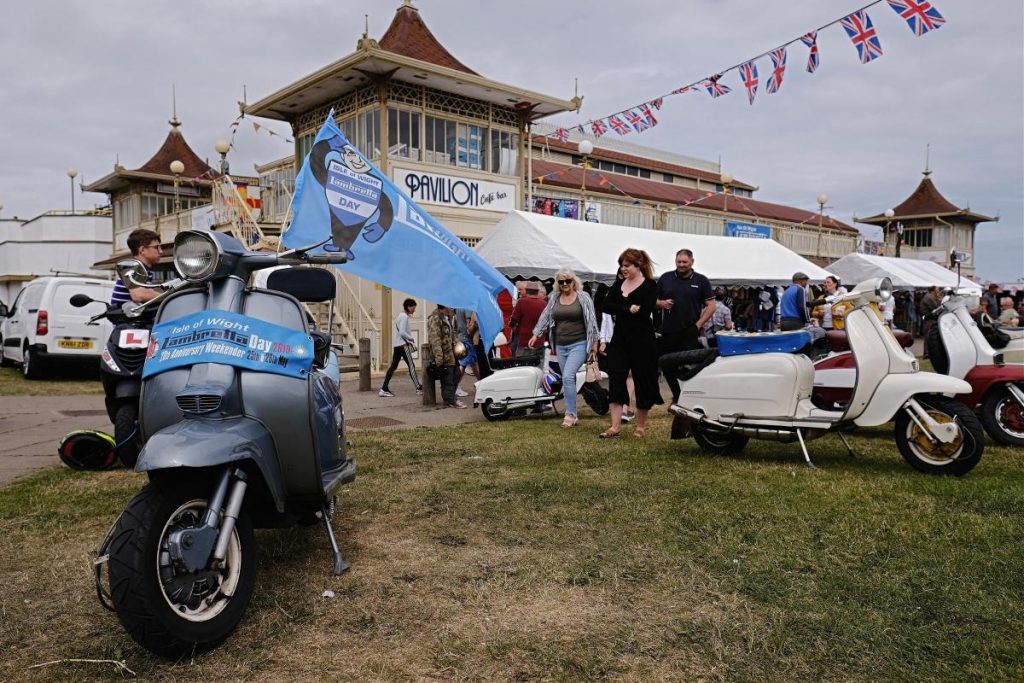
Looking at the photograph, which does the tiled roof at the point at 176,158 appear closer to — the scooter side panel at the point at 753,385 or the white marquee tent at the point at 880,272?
the white marquee tent at the point at 880,272

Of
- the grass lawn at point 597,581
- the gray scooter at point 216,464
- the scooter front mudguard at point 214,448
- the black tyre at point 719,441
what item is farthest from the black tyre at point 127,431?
the black tyre at point 719,441

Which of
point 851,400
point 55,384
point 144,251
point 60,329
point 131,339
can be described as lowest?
point 55,384

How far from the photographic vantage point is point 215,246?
329cm

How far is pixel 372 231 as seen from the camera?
286 inches

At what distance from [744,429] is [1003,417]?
2.51 metres

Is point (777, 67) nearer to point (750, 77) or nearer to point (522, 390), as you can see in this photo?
point (750, 77)

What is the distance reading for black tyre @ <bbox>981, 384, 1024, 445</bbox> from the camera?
6.50 m

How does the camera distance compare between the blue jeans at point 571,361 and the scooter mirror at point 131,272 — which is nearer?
the scooter mirror at point 131,272

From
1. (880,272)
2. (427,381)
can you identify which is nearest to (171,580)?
(427,381)

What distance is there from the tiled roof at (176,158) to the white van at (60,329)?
2172cm

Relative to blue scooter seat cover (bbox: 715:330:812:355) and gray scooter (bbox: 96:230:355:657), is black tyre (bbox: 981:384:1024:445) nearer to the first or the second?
blue scooter seat cover (bbox: 715:330:812:355)

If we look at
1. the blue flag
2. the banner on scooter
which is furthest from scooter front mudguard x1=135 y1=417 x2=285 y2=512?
the blue flag

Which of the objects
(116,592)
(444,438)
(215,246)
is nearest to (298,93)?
(444,438)

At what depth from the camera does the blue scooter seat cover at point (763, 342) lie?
5.94m
